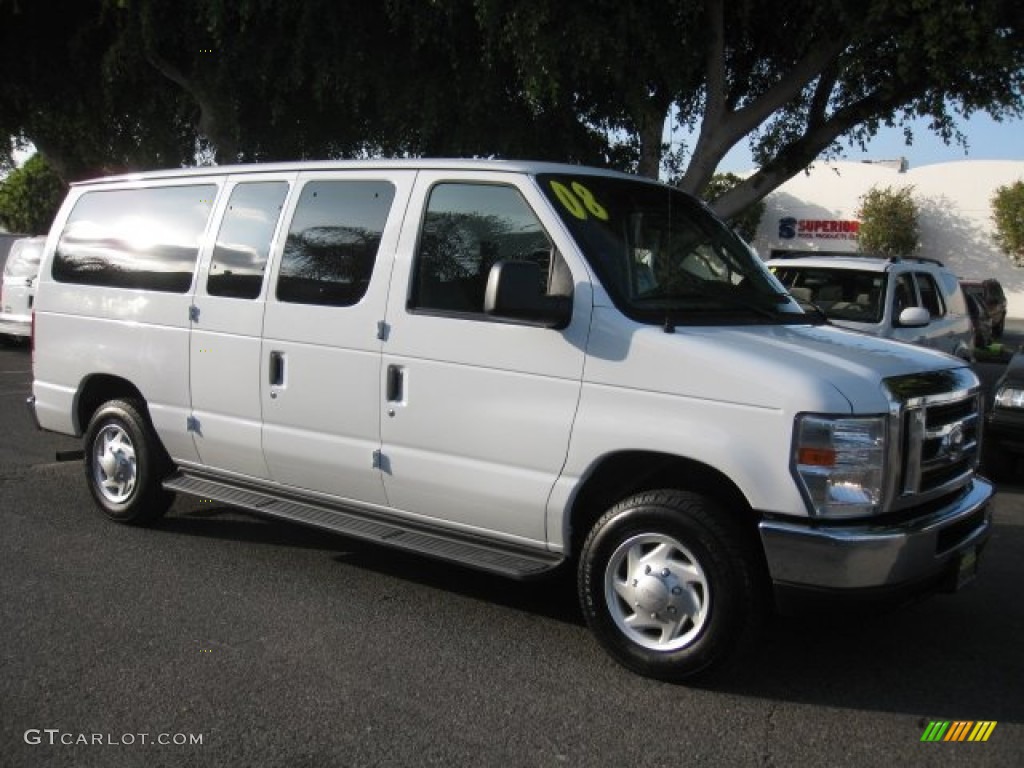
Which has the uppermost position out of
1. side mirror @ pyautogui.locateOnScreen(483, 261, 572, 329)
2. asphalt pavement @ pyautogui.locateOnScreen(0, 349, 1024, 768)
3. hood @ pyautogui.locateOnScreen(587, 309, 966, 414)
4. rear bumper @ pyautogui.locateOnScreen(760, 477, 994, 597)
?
side mirror @ pyautogui.locateOnScreen(483, 261, 572, 329)

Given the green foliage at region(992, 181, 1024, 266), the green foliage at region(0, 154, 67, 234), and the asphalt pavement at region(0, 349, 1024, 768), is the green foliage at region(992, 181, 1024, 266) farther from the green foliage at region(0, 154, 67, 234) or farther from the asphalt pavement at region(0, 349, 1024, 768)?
the green foliage at region(0, 154, 67, 234)

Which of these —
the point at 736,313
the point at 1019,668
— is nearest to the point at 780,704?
the point at 1019,668

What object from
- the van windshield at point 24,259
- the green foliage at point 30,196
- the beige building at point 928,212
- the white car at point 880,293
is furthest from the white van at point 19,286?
the green foliage at point 30,196

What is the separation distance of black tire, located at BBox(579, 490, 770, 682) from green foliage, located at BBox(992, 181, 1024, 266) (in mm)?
37777

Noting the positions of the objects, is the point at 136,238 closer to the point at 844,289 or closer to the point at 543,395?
the point at 543,395

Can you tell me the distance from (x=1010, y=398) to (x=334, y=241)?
5.58m

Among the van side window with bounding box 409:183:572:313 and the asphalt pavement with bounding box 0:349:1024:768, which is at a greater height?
the van side window with bounding box 409:183:572:313

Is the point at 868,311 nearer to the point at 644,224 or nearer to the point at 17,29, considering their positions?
the point at 644,224

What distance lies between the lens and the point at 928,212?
39.8 m

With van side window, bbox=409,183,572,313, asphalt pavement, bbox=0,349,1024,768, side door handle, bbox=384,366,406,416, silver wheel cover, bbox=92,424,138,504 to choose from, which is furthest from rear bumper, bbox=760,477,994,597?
silver wheel cover, bbox=92,424,138,504

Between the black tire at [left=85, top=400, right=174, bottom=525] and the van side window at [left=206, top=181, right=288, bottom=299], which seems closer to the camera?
the van side window at [left=206, top=181, right=288, bottom=299]

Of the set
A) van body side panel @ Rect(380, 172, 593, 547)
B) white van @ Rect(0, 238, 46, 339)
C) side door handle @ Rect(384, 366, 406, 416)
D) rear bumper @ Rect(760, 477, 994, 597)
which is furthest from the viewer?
white van @ Rect(0, 238, 46, 339)

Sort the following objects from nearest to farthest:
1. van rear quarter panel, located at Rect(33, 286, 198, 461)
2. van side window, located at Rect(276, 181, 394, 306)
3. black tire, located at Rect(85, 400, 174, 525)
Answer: van side window, located at Rect(276, 181, 394, 306) < van rear quarter panel, located at Rect(33, 286, 198, 461) < black tire, located at Rect(85, 400, 174, 525)

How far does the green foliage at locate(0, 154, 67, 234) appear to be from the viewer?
1809 inches
